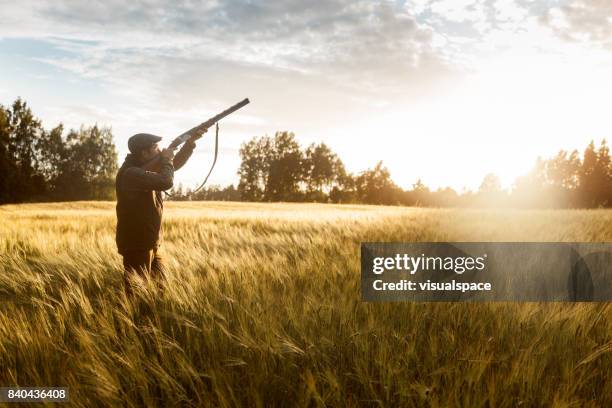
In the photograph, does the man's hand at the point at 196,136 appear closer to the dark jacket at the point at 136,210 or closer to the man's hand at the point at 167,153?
the man's hand at the point at 167,153

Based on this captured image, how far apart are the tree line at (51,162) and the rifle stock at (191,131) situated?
57.8 metres

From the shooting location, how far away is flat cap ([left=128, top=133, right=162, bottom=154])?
4.07 m

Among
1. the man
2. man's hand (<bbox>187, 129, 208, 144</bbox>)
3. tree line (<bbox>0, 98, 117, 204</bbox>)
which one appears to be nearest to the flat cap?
the man

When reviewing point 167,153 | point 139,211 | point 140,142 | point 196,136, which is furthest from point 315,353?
point 196,136

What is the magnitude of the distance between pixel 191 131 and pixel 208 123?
27 centimetres

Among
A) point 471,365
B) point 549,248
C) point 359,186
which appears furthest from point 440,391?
point 359,186

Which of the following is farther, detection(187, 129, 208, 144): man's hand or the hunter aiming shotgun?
detection(187, 129, 208, 144): man's hand

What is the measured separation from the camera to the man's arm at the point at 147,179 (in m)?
3.79

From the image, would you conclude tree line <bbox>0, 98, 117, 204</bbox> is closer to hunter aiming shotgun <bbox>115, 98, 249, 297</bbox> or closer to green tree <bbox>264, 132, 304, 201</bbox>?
green tree <bbox>264, 132, 304, 201</bbox>

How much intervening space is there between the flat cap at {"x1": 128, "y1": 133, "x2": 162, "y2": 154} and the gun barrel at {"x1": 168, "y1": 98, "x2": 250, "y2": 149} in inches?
14.8

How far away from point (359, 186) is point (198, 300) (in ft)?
274

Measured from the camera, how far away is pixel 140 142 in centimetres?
407

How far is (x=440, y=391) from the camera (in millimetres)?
1950

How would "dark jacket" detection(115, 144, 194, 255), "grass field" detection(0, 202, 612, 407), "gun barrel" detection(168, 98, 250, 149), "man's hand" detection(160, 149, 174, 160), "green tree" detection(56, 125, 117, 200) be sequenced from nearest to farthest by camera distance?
"grass field" detection(0, 202, 612, 407) < "dark jacket" detection(115, 144, 194, 255) < "man's hand" detection(160, 149, 174, 160) < "gun barrel" detection(168, 98, 250, 149) < "green tree" detection(56, 125, 117, 200)
